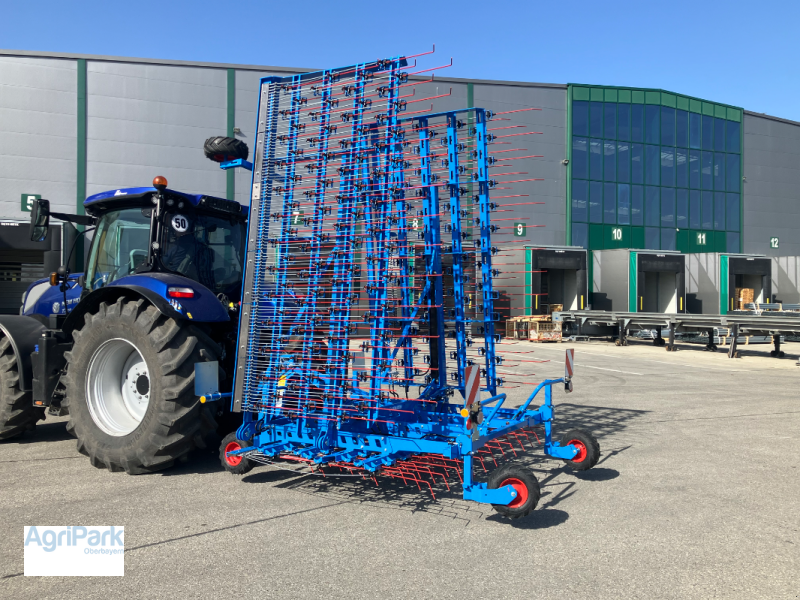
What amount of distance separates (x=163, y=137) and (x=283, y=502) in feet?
75.4

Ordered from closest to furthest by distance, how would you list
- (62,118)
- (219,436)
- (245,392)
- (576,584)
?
(576,584) < (245,392) < (219,436) < (62,118)

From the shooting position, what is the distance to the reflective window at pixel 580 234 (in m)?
31.0

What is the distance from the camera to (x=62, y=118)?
77.7ft

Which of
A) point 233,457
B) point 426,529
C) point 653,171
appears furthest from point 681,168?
point 426,529

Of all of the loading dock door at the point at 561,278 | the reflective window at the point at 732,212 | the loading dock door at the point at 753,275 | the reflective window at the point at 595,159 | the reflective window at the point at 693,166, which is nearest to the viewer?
the loading dock door at the point at 561,278

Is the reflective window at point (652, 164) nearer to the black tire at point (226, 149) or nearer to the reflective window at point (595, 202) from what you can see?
the reflective window at point (595, 202)

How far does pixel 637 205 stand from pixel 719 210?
534 cm

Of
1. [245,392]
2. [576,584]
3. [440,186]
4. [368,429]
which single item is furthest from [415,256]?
[576,584]

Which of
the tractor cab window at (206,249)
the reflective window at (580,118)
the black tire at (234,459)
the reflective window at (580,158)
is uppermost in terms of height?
the reflective window at (580,118)

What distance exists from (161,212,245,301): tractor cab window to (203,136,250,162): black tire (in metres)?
0.81

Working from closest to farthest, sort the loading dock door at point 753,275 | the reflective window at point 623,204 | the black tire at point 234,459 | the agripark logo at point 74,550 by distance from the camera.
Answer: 1. the agripark logo at point 74,550
2. the black tire at point 234,459
3. the loading dock door at point 753,275
4. the reflective window at point 623,204

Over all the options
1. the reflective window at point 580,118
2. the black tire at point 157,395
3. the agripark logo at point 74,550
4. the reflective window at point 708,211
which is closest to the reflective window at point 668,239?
the reflective window at point 708,211

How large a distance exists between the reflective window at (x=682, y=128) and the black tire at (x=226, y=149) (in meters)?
32.3

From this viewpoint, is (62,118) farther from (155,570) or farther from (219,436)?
(155,570)
